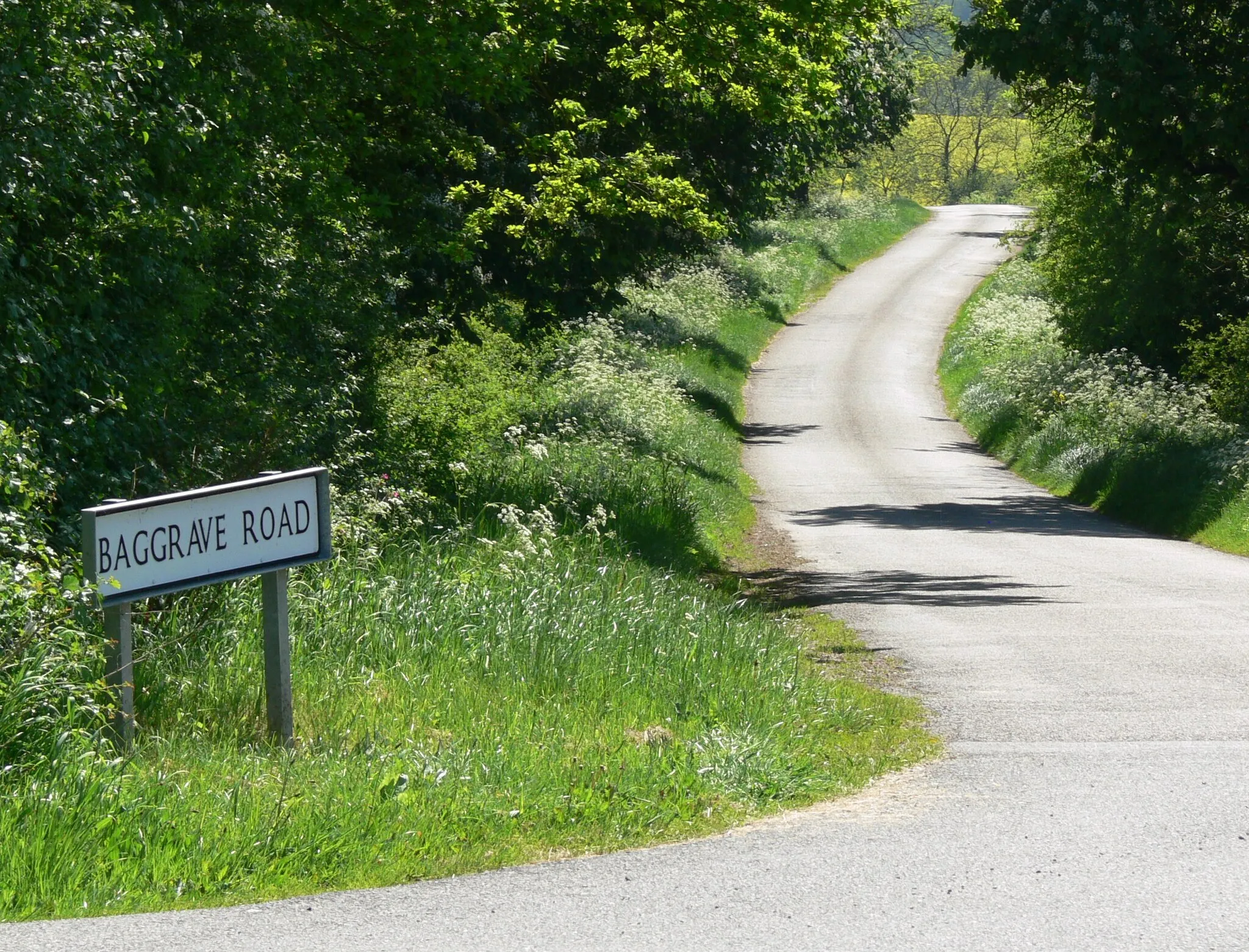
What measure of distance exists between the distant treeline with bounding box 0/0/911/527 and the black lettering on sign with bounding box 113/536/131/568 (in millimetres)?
2227

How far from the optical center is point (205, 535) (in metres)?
6.33

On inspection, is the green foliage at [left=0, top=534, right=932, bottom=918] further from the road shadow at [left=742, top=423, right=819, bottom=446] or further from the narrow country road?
the road shadow at [left=742, top=423, right=819, bottom=446]

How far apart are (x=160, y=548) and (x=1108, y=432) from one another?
2447cm

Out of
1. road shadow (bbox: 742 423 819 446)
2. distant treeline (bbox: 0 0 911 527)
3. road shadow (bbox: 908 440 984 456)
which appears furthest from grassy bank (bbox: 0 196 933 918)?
road shadow (bbox: 908 440 984 456)

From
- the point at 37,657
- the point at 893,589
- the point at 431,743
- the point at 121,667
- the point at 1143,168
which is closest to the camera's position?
the point at 121,667

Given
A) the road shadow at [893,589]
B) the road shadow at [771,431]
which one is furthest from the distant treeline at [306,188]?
the road shadow at [771,431]

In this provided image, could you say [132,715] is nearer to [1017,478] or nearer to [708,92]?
[708,92]

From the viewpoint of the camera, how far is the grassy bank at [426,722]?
5.56 m

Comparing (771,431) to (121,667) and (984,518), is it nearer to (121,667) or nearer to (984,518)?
(984,518)

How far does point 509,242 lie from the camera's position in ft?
66.5

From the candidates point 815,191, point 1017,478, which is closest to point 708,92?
point 1017,478

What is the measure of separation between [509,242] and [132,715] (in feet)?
47.2

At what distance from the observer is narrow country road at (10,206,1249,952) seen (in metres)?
4.85

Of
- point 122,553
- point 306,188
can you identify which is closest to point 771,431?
point 306,188
